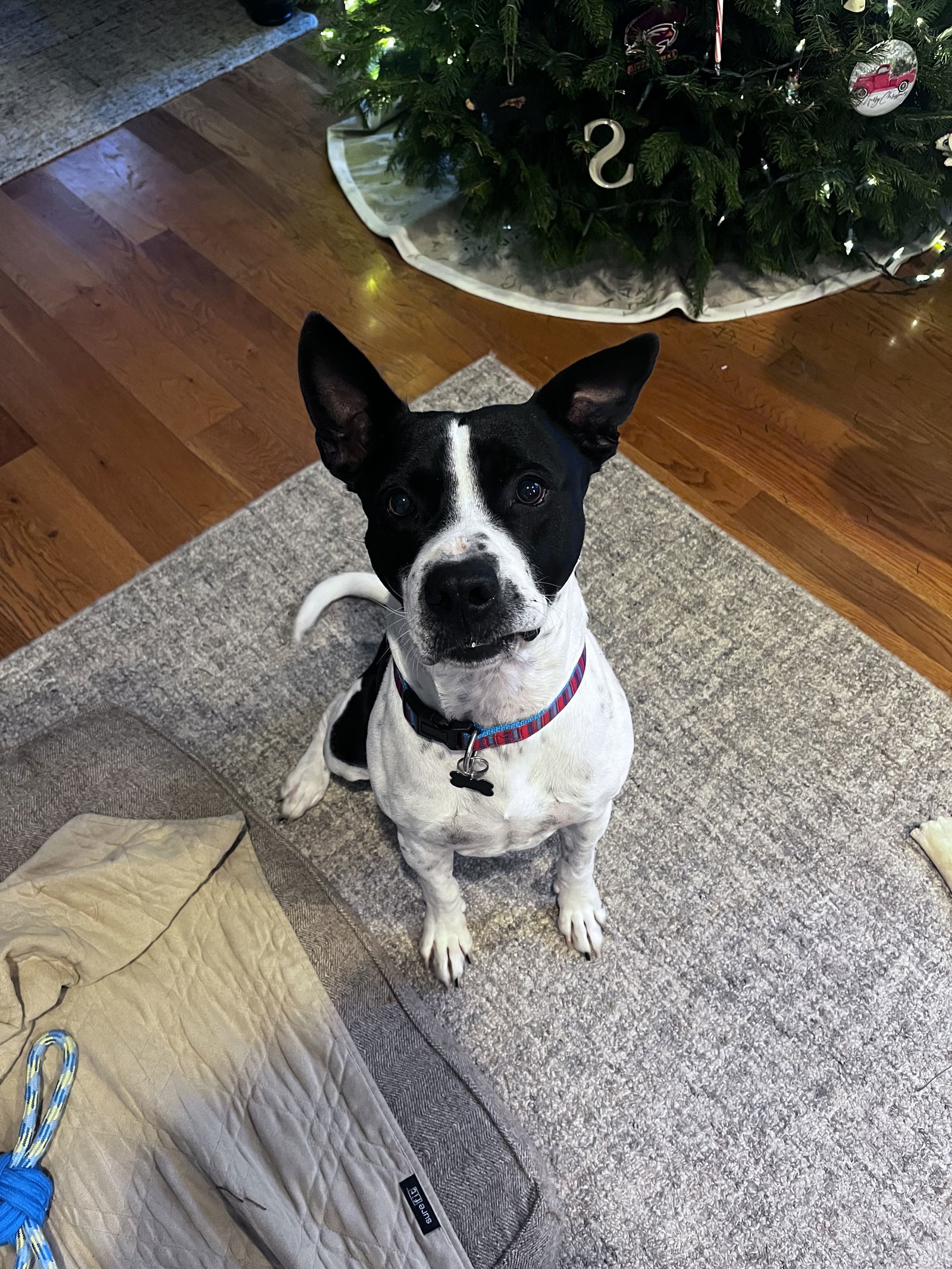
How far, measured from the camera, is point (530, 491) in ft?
4.26

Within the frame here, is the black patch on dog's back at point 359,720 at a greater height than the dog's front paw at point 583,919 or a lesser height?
greater

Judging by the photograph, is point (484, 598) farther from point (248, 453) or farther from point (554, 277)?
point (554, 277)

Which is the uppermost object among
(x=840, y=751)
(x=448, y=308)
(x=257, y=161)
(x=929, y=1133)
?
(x=257, y=161)

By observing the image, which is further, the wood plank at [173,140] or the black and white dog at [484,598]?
Result: the wood plank at [173,140]

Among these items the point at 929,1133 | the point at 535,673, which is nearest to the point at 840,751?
the point at 929,1133

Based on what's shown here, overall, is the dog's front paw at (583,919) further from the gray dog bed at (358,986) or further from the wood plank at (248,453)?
the wood plank at (248,453)

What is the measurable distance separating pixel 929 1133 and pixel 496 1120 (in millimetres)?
808

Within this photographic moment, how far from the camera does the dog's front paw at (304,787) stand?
6.73 feet

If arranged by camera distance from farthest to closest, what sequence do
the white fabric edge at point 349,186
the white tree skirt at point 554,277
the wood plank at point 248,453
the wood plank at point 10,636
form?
1. the white fabric edge at point 349,186
2. the white tree skirt at point 554,277
3. the wood plank at point 248,453
4. the wood plank at point 10,636

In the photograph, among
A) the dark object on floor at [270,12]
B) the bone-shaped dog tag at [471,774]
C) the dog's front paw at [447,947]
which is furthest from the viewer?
the dark object on floor at [270,12]

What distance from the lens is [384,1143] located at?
155 centimetres

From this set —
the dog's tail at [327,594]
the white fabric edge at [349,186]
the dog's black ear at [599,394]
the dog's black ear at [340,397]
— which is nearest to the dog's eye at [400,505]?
the dog's black ear at [340,397]

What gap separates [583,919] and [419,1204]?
587 millimetres

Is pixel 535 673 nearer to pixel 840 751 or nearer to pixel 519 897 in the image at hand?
pixel 519 897
